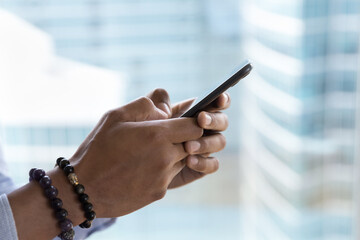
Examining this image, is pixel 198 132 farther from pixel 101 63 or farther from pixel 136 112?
pixel 101 63

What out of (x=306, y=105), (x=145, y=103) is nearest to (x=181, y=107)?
(x=145, y=103)

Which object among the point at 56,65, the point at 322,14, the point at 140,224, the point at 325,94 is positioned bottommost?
the point at 140,224

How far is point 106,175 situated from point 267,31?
50.1 inches

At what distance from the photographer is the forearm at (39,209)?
0.54 m

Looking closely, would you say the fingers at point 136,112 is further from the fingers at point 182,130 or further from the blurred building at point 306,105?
the blurred building at point 306,105

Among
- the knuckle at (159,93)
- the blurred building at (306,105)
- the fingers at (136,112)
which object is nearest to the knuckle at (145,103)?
the fingers at (136,112)

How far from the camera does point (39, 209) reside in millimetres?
550

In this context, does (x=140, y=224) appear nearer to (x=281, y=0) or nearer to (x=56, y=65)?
(x=56, y=65)

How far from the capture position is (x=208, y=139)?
0.65 meters

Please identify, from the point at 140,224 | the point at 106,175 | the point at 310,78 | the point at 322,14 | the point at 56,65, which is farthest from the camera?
the point at 140,224

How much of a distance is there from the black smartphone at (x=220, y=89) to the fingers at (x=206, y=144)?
4 cm

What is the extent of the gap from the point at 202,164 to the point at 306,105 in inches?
42.1

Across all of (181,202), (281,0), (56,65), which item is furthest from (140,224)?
(281,0)

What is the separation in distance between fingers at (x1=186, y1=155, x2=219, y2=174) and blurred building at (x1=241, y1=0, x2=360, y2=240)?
88 cm
